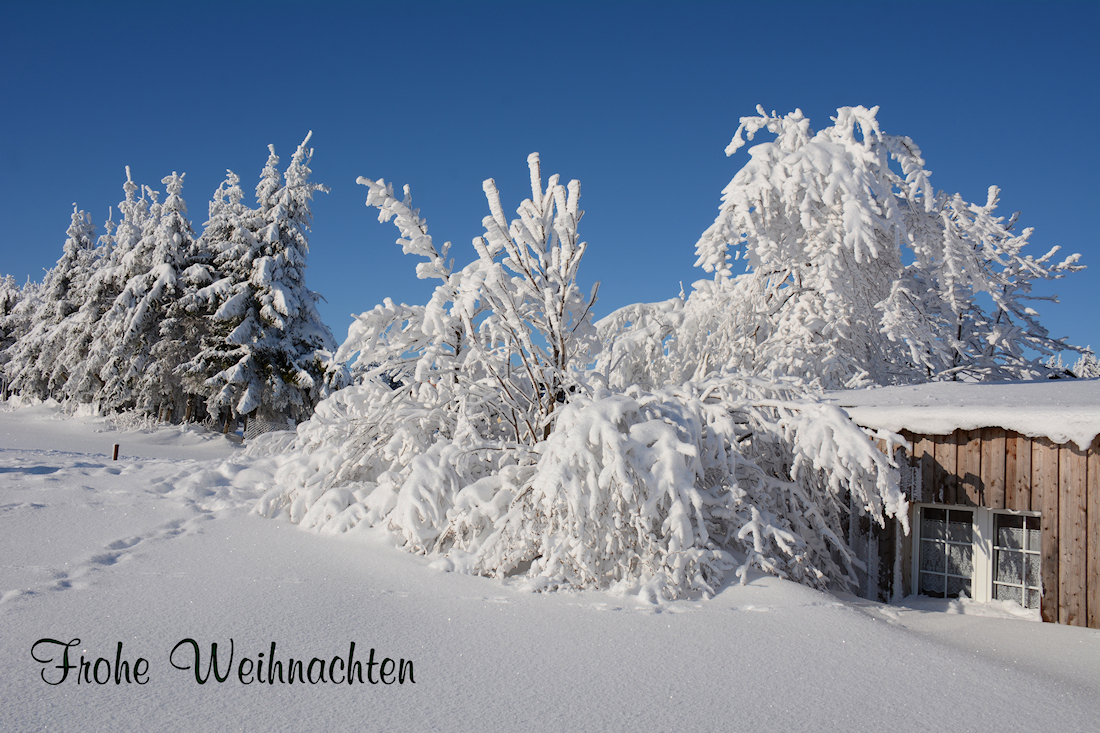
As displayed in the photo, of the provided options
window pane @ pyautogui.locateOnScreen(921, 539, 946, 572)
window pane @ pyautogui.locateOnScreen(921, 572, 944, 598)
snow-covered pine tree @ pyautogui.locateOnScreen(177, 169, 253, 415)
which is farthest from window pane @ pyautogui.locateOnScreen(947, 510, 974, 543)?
snow-covered pine tree @ pyautogui.locateOnScreen(177, 169, 253, 415)

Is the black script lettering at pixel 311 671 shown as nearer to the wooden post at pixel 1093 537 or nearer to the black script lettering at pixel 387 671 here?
the black script lettering at pixel 387 671

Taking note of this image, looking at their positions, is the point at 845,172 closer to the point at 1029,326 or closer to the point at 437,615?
the point at 1029,326

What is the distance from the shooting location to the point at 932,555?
21.9 feet

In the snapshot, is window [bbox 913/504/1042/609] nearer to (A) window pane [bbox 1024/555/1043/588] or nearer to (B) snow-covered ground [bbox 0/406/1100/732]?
(A) window pane [bbox 1024/555/1043/588]

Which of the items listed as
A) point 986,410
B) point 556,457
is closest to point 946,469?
point 986,410

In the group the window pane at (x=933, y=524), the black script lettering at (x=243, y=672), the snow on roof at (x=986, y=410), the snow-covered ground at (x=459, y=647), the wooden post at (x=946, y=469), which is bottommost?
the black script lettering at (x=243, y=672)

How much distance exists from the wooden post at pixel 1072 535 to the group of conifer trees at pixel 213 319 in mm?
19460

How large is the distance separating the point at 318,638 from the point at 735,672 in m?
2.49

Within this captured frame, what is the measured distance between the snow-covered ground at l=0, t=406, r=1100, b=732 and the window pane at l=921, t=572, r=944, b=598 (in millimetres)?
272

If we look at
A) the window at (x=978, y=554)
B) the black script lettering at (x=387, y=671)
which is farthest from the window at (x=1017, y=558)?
the black script lettering at (x=387, y=671)

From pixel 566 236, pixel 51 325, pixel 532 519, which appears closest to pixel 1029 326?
pixel 566 236

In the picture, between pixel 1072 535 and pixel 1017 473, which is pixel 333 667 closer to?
pixel 1017 473

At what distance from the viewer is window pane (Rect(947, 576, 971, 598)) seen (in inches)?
255

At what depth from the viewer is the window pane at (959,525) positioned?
257 inches
